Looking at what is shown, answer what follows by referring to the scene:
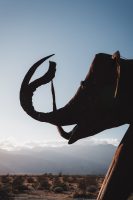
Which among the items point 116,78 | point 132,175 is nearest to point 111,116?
point 116,78

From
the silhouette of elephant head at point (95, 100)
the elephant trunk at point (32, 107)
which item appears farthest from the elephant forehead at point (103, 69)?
the elephant trunk at point (32, 107)

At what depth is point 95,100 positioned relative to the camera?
429 centimetres

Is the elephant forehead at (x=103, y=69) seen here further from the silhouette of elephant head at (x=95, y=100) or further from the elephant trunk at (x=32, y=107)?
the elephant trunk at (x=32, y=107)

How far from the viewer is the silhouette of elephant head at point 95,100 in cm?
409

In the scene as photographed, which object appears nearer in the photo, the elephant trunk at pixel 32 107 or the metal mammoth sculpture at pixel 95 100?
the metal mammoth sculpture at pixel 95 100

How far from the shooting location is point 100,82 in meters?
4.29

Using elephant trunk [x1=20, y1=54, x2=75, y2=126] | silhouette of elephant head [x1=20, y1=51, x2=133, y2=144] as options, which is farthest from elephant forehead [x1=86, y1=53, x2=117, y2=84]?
elephant trunk [x1=20, y1=54, x2=75, y2=126]

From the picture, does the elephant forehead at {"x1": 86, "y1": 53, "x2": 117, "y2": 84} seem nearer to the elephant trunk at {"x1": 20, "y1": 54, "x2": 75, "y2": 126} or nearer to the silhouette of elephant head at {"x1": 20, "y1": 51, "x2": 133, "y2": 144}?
the silhouette of elephant head at {"x1": 20, "y1": 51, "x2": 133, "y2": 144}

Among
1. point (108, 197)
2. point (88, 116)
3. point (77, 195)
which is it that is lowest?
point (77, 195)

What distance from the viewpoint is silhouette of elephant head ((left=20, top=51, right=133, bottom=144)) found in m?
4.09

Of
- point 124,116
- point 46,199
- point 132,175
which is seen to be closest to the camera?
point 132,175

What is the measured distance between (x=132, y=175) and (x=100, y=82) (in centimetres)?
108

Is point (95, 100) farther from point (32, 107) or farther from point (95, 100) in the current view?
point (32, 107)

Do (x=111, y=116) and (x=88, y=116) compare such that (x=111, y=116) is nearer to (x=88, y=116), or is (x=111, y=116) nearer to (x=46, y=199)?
(x=88, y=116)
